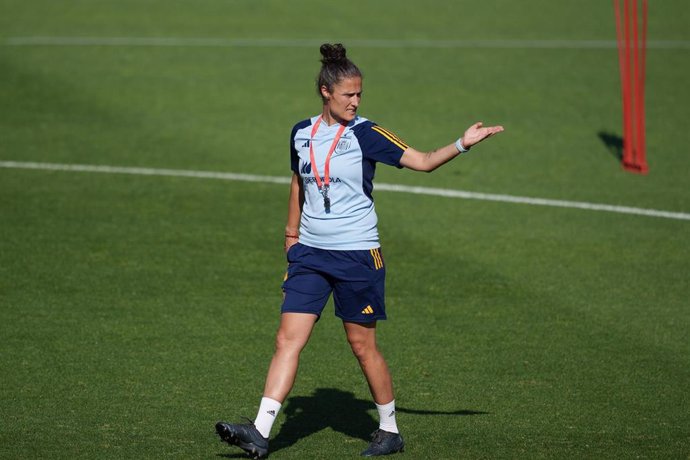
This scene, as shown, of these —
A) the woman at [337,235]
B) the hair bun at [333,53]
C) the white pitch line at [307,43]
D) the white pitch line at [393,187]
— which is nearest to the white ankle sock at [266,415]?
the woman at [337,235]

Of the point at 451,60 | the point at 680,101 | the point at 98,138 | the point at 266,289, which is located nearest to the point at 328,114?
the point at 266,289

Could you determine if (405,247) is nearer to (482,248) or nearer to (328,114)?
(482,248)

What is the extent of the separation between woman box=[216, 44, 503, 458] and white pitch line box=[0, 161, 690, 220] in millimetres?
7333

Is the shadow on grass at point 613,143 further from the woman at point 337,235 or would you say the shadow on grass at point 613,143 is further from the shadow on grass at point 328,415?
the woman at point 337,235

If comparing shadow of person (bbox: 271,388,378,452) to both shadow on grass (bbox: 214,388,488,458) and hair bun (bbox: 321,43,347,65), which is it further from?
hair bun (bbox: 321,43,347,65)

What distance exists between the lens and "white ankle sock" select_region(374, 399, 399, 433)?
7.53m

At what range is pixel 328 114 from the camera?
24.0 ft

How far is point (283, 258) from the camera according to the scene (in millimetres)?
12188

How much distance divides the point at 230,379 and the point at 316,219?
2.11m

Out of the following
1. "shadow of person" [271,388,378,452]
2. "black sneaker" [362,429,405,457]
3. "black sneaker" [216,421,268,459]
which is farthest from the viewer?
"shadow of person" [271,388,378,452]

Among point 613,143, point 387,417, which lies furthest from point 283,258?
point 613,143

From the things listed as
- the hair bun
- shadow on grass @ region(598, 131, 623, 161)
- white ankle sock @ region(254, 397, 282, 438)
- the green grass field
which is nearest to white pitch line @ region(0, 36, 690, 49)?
the green grass field

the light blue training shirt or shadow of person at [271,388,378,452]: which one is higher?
the light blue training shirt

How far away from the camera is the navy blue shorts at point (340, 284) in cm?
731
